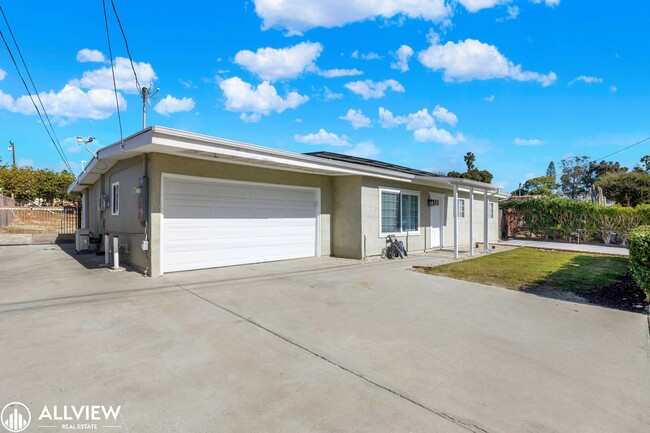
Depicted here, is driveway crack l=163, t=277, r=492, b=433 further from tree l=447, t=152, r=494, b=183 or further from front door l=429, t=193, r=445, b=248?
tree l=447, t=152, r=494, b=183

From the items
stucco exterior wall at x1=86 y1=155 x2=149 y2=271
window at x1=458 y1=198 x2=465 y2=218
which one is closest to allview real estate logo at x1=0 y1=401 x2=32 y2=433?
stucco exterior wall at x1=86 y1=155 x2=149 y2=271

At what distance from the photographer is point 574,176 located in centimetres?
5328

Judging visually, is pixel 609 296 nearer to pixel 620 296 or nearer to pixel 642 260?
pixel 620 296

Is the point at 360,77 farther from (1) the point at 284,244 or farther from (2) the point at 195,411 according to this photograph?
(2) the point at 195,411

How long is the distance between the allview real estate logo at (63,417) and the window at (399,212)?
9475 mm

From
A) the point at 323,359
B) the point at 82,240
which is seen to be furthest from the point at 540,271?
the point at 82,240

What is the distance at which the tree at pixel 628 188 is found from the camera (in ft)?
88.9

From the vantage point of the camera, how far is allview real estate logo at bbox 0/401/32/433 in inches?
91.0

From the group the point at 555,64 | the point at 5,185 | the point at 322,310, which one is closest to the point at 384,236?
the point at 322,310

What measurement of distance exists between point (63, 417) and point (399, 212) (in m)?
10.6

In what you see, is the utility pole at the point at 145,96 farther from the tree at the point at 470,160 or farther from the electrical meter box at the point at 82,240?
the tree at the point at 470,160

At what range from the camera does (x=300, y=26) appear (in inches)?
452

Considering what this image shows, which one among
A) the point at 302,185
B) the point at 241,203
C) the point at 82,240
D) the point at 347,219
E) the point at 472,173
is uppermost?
the point at 472,173

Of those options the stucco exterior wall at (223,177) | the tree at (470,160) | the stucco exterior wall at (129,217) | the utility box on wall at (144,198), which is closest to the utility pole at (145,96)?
the stucco exterior wall at (129,217)
